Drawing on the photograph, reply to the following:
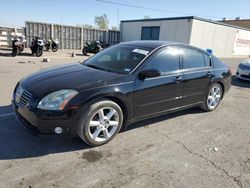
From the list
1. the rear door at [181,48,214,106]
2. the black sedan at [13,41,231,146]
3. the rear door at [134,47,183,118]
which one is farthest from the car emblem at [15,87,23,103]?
the rear door at [181,48,214,106]

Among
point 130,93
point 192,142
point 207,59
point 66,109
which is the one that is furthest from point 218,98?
point 66,109

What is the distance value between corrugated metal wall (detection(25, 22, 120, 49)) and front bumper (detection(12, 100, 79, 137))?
16.9 metres

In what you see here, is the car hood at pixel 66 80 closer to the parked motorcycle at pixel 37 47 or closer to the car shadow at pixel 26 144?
the car shadow at pixel 26 144

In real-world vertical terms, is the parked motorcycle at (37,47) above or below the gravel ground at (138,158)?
above

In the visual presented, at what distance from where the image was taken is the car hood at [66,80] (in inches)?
121

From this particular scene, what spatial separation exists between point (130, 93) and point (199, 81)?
183 cm

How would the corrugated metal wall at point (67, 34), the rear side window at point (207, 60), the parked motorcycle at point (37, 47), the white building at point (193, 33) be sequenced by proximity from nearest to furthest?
the rear side window at point (207, 60), the parked motorcycle at point (37, 47), the corrugated metal wall at point (67, 34), the white building at point (193, 33)

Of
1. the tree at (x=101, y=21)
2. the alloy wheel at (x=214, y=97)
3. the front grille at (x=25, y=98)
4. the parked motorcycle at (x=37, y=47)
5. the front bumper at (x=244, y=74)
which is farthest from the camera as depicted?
the tree at (x=101, y=21)

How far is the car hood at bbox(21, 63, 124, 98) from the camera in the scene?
3.08 metres

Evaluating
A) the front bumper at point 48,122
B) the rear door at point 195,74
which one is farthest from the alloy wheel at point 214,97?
the front bumper at point 48,122

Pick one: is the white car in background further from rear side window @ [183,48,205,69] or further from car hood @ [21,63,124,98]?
car hood @ [21,63,124,98]

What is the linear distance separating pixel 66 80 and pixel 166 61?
1.80 metres

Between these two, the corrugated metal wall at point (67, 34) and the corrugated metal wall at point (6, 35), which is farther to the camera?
the corrugated metal wall at point (67, 34)

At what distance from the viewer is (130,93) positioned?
344 centimetres
